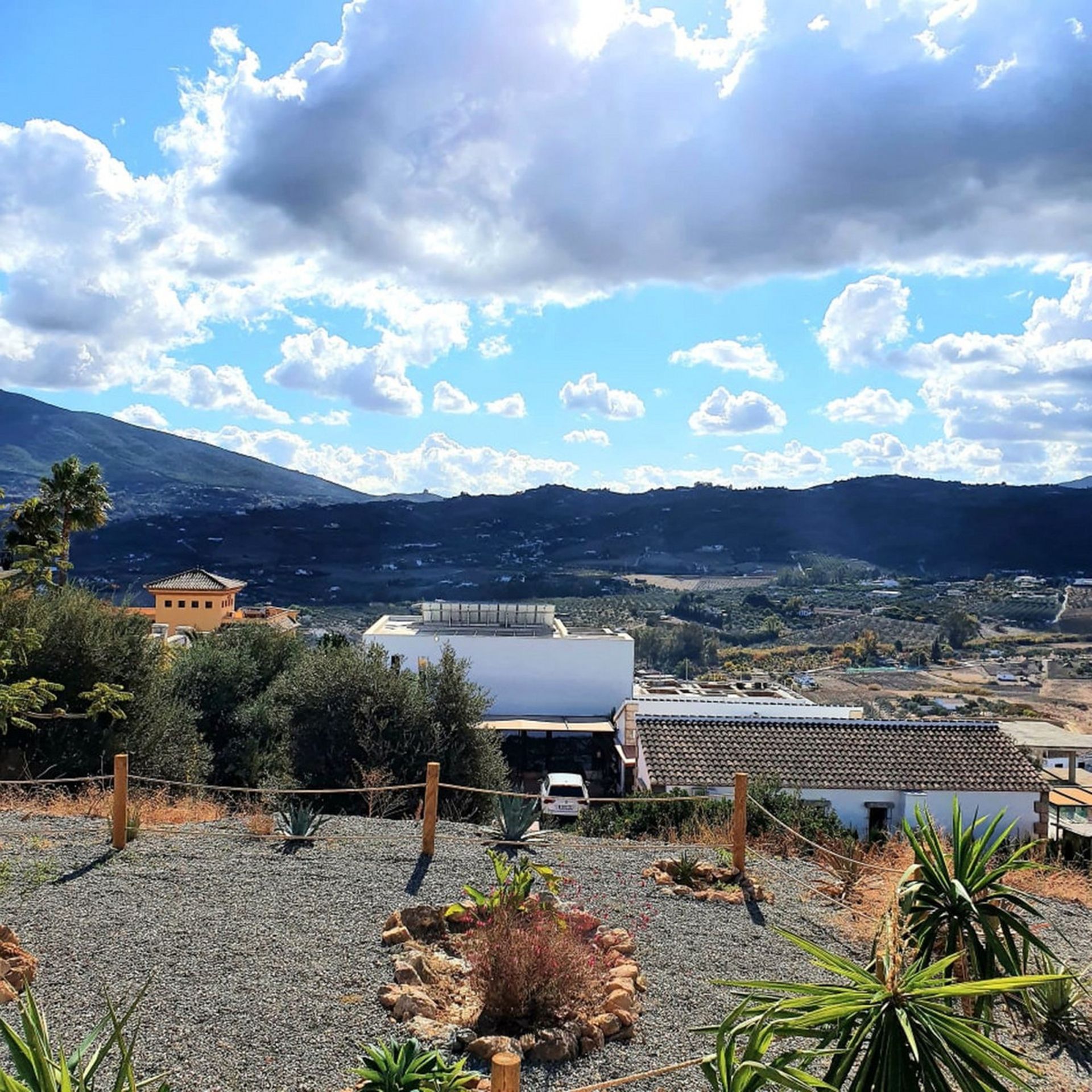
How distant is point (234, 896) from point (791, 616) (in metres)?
90.0

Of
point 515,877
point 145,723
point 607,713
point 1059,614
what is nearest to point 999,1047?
point 515,877

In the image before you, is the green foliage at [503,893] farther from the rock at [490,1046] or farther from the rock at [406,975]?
the rock at [490,1046]

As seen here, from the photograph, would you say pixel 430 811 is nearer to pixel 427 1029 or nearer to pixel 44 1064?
pixel 427 1029

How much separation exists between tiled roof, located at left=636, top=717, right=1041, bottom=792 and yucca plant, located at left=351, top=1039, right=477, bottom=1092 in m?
14.5

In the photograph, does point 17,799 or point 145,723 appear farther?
point 145,723

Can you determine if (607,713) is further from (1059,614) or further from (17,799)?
(1059,614)

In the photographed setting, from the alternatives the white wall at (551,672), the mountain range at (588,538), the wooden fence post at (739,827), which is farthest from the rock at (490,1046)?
the mountain range at (588,538)

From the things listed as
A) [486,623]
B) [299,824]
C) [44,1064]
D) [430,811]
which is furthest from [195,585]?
[44,1064]

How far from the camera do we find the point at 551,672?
28.5m

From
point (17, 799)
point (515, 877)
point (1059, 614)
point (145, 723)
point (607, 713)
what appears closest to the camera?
point (515, 877)

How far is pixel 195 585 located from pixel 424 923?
4257 centimetres

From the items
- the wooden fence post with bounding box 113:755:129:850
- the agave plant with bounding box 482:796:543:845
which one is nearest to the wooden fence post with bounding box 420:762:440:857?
the agave plant with bounding box 482:796:543:845

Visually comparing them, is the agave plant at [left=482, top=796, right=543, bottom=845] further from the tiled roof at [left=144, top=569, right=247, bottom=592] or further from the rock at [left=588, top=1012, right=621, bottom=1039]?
the tiled roof at [left=144, top=569, right=247, bottom=592]

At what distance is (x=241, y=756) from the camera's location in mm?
19266
